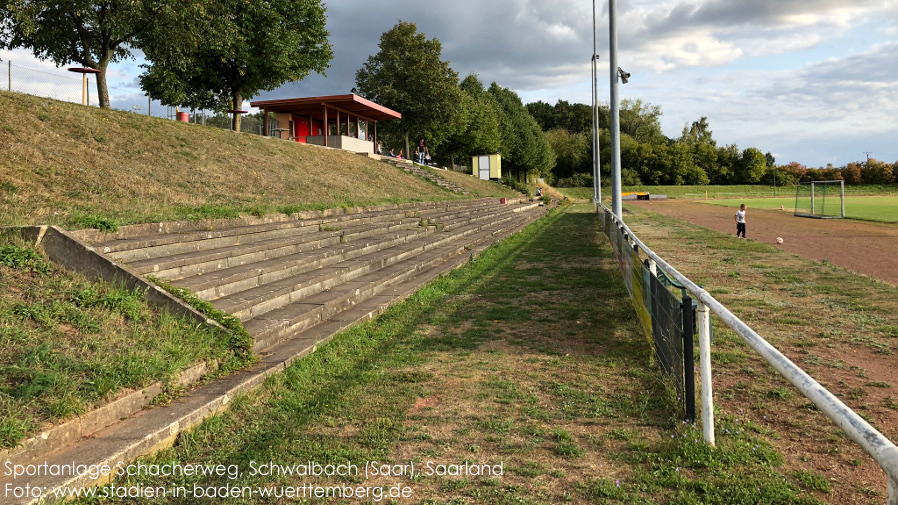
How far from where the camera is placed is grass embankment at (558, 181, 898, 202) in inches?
3041

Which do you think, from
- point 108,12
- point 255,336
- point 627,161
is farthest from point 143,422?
point 627,161

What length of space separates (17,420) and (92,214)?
470cm

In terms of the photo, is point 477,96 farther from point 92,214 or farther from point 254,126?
point 92,214

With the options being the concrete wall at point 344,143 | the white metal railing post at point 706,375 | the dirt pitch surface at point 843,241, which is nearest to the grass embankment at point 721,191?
the concrete wall at point 344,143

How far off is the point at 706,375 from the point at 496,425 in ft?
4.90

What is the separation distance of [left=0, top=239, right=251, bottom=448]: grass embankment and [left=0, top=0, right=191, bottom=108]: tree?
1662cm

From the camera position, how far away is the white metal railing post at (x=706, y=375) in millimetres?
3699

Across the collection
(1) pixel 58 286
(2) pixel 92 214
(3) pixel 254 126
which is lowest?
(1) pixel 58 286

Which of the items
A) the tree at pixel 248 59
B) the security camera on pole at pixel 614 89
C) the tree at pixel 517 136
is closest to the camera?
the security camera on pole at pixel 614 89

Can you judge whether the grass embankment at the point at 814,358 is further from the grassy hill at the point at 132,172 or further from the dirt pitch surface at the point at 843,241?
the grassy hill at the point at 132,172

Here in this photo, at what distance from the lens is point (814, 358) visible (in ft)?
19.4

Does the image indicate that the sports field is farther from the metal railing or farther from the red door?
the metal railing

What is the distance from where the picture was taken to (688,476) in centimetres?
338

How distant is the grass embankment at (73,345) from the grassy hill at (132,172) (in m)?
1.53
